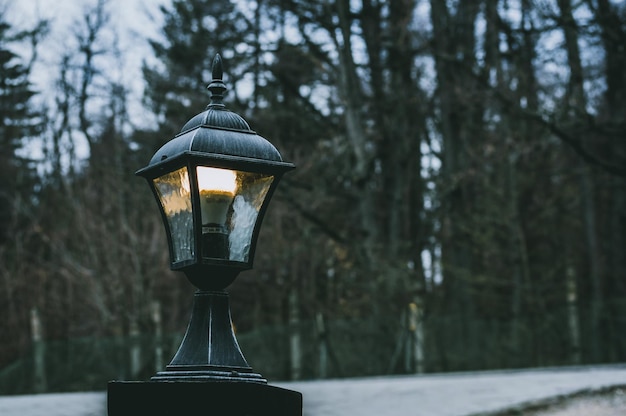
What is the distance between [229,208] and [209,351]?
658 millimetres

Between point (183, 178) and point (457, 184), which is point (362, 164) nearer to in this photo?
point (457, 184)

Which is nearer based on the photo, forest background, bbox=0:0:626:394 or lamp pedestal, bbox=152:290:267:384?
lamp pedestal, bbox=152:290:267:384

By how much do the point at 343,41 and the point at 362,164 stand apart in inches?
111

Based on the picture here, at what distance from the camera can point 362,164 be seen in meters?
21.4

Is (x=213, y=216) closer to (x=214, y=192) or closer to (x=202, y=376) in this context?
(x=214, y=192)

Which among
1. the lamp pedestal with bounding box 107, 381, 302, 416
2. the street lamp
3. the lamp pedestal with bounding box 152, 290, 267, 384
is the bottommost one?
the lamp pedestal with bounding box 107, 381, 302, 416

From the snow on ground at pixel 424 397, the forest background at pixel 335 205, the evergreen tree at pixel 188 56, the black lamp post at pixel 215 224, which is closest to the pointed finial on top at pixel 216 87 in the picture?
the black lamp post at pixel 215 224

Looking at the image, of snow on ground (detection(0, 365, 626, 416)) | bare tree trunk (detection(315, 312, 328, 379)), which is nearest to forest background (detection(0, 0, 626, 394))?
bare tree trunk (detection(315, 312, 328, 379))

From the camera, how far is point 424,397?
1127cm

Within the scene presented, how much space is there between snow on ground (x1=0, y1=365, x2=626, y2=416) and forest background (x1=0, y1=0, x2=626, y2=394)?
6557 mm

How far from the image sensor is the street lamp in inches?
169

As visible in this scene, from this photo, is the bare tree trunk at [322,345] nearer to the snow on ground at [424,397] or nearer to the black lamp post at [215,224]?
the snow on ground at [424,397]

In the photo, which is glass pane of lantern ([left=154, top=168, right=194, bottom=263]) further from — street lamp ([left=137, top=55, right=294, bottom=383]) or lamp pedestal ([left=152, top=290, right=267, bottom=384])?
lamp pedestal ([left=152, top=290, right=267, bottom=384])

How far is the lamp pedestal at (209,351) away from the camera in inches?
167
